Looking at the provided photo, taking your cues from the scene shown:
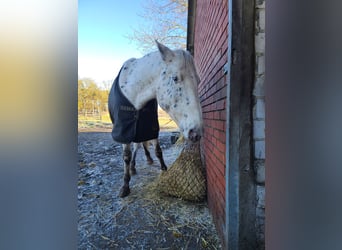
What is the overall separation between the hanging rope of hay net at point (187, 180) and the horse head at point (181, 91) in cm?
71

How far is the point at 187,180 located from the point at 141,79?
1.36 metres

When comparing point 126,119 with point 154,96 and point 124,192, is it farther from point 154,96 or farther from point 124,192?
point 124,192

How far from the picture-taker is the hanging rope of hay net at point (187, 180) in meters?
2.60

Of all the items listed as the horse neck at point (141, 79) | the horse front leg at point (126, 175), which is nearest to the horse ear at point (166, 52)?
the horse neck at point (141, 79)

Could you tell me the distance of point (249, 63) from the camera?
4.46 feet

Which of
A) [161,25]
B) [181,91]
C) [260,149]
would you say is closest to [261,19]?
[260,149]

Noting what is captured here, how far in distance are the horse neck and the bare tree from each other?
541 centimetres

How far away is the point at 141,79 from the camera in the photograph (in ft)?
9.14

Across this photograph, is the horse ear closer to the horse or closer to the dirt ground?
the horse

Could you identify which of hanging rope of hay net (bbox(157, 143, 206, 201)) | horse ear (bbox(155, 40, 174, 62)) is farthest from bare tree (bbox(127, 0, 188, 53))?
hanging rope of hay net (bbox(157, 143, 206, 201))

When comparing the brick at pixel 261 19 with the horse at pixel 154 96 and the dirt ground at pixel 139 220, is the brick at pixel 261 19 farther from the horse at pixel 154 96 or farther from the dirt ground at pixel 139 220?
the dirt ground at pixel 139 220
